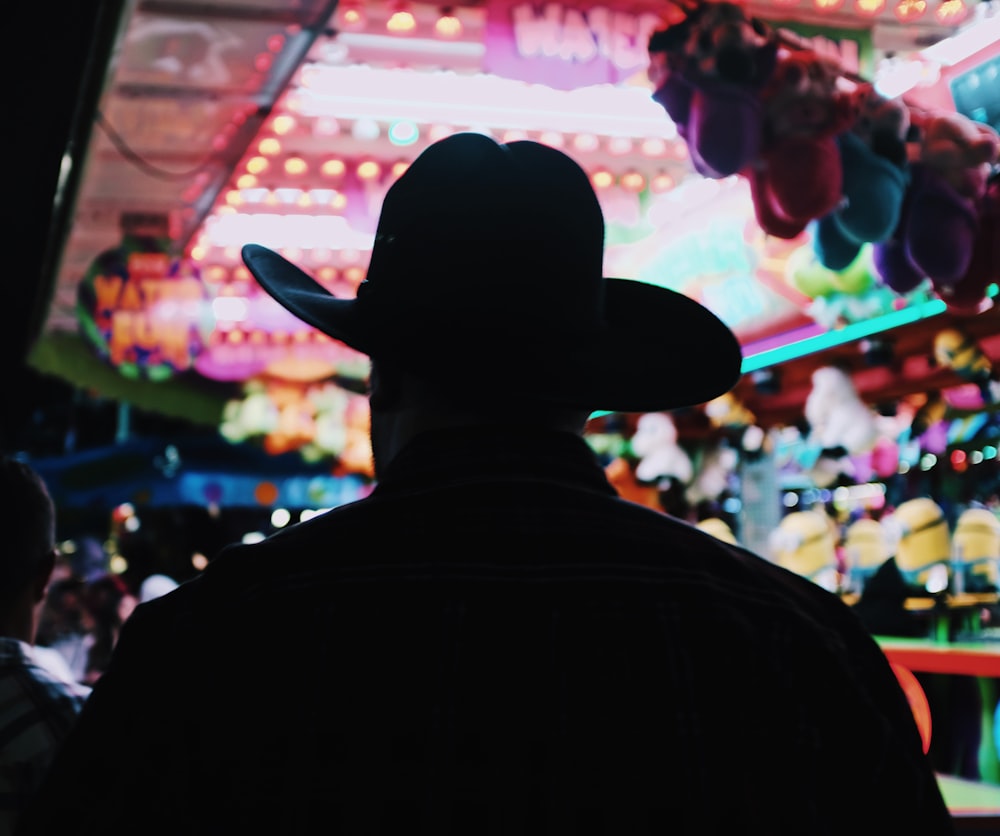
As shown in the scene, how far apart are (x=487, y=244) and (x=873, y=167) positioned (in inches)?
116

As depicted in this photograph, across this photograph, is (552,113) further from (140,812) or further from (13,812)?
(140,812)

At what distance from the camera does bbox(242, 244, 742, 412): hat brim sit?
3.92 ft

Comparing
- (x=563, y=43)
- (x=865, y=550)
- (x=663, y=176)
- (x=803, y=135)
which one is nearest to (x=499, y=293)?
(x=803, y=135)

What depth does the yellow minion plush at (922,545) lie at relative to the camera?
6.38 meters

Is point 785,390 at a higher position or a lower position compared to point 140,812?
Result: higher

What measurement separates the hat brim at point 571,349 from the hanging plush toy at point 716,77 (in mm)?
2306

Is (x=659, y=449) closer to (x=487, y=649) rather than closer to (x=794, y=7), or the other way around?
(x=794, y=7)

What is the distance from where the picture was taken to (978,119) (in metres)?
4.30

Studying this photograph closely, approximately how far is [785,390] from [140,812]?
7162 millimetres

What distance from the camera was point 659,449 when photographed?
26.6ft

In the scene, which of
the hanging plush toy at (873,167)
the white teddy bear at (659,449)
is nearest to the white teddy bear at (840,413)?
the white teddy bear at (659,449)

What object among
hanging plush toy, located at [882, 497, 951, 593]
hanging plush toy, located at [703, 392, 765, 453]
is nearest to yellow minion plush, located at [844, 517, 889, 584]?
hanging plush toy, located at [882, 497, 951, 593]

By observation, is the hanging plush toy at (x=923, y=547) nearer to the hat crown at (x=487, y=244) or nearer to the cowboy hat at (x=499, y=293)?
the cowboy hat at (x=499, y=293)

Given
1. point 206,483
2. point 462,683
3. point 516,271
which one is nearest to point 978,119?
point 516,271
